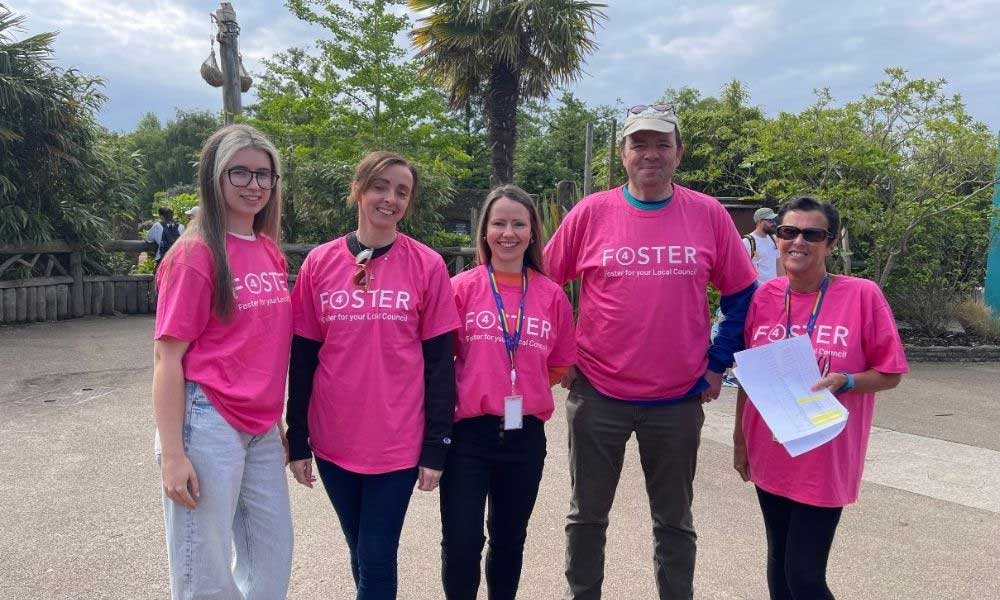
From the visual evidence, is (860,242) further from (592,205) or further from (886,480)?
(592,205)

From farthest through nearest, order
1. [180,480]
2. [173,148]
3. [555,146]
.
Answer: [173,148] → [555,146] → [180,480]

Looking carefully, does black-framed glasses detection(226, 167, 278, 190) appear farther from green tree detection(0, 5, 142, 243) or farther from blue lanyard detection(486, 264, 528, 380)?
green tree detection(0, 5, 142, 243)

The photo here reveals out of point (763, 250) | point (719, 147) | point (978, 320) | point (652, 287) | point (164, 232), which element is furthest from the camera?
point (719, 147)

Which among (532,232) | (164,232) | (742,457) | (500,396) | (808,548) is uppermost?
(164,232)

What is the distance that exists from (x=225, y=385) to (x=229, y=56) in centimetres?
987

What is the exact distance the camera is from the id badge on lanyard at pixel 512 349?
2.54 m

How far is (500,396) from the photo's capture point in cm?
257

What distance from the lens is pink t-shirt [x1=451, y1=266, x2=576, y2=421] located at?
257cm

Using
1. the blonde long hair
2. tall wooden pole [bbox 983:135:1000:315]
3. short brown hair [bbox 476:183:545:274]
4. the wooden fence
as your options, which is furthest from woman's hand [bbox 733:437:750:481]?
the wooden fence

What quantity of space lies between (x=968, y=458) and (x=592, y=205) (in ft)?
14.1

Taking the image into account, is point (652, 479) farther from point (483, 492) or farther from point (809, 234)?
point (809, 234)

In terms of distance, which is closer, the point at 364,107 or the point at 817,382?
the point at 817,382

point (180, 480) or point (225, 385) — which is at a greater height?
point (225, 385)

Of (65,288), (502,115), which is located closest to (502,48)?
(502,115)
